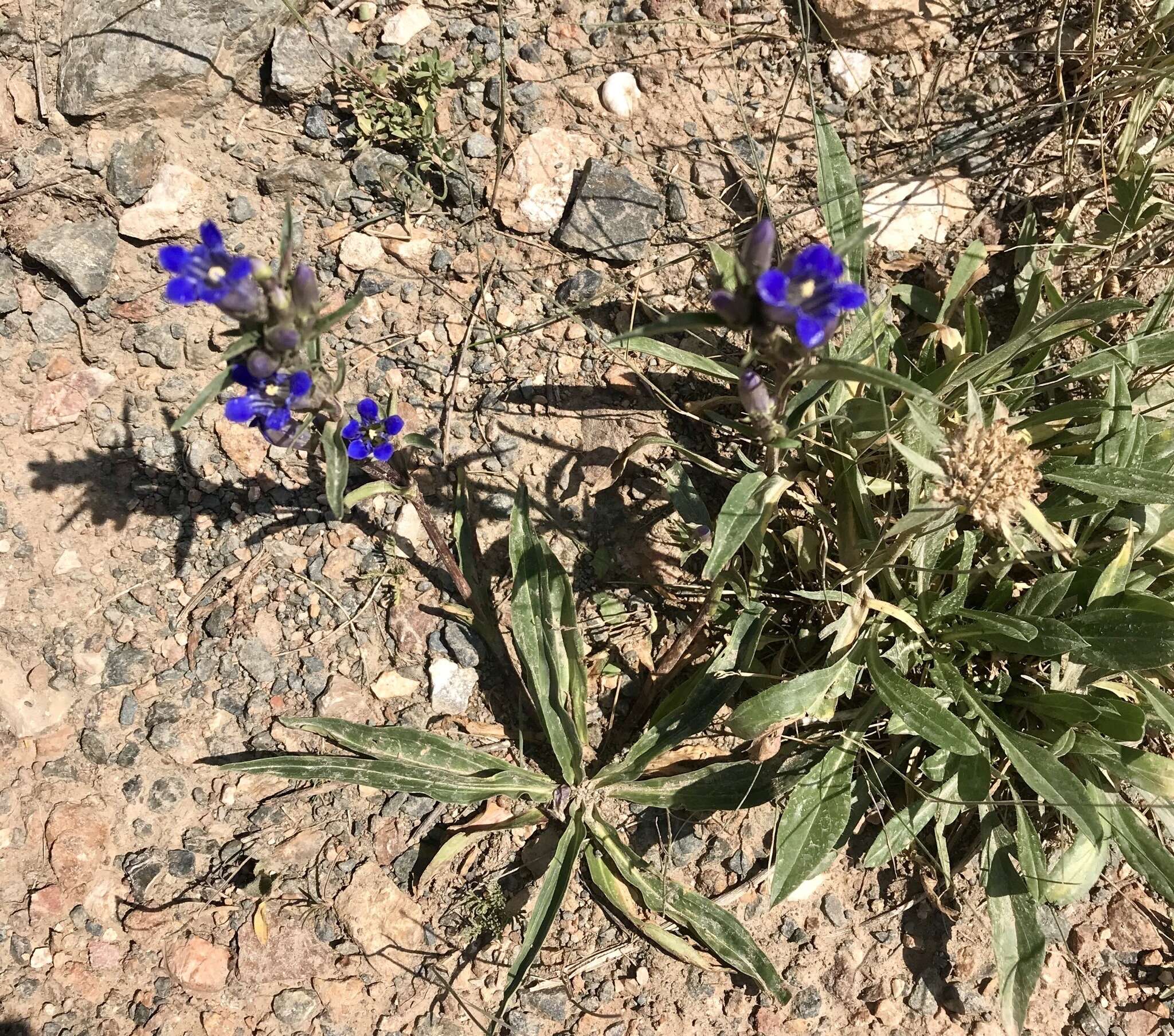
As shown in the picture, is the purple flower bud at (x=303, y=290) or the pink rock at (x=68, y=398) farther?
the pink rock at (x=68, y=398)

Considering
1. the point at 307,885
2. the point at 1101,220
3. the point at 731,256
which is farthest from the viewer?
the point at 1101,220

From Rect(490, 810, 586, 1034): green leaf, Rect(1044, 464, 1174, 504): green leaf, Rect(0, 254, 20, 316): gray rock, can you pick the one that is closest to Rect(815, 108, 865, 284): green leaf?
Rect(1044, 464, 1174, 504): green leaf

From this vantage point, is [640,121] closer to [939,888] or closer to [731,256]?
[731,256]

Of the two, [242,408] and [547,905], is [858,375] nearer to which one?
[242,408]

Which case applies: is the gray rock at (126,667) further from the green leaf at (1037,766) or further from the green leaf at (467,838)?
the green leaf at (1037,766)

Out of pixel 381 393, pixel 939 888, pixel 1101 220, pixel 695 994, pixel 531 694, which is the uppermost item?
pixel 1101 220

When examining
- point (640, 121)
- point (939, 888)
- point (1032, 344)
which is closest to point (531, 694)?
point (939, 888)

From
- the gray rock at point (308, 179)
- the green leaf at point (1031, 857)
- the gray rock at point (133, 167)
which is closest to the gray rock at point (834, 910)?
the green leaf at point (1031, 857)

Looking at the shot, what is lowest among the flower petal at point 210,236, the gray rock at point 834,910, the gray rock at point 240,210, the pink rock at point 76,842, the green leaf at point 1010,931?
the gray rock at point 834,910
